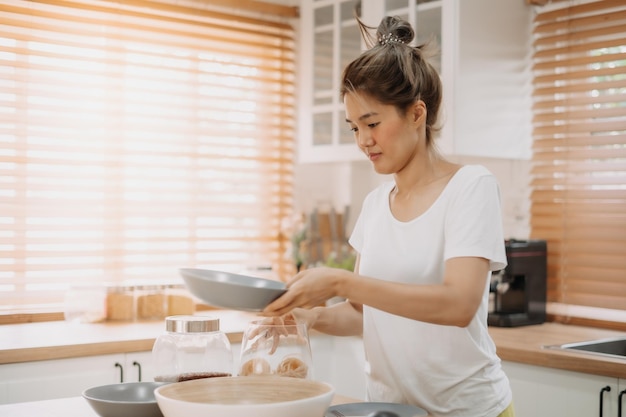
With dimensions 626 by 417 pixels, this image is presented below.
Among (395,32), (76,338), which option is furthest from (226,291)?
(76,338)

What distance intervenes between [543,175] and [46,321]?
2.17 m

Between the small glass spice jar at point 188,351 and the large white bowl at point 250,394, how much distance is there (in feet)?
0.30

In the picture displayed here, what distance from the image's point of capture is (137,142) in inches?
142

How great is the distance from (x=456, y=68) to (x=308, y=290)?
1.87 meters

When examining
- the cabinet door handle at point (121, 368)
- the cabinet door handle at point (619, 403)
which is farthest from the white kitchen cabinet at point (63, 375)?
the cabinet door handle at point (619, 403)

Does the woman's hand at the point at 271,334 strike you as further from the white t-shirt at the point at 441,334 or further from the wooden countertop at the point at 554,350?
the wooden countertop at the point at 554,350

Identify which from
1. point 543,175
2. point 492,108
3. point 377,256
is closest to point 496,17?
point 492,108

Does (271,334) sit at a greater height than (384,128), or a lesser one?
lesser

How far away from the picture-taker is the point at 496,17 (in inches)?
129

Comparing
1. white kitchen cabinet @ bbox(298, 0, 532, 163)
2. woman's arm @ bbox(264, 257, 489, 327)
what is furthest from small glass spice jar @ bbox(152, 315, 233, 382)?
white kitchen cabinet @ bbox(298, 0, 532, 163)

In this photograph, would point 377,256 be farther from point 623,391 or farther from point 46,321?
point 46,321

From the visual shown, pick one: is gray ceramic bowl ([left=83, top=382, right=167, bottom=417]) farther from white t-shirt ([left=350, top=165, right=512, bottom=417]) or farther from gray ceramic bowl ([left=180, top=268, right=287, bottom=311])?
white t-shirt ([left=350, top=165, right=512, bottom=417])

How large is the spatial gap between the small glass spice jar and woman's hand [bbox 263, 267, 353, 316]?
12 centimetres

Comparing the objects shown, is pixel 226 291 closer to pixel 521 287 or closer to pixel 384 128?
pixel 384 128
